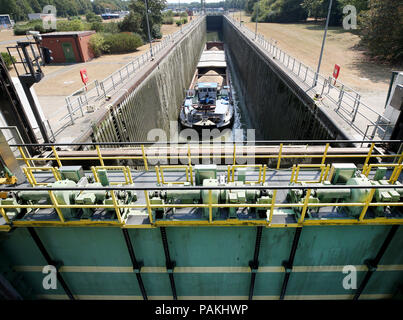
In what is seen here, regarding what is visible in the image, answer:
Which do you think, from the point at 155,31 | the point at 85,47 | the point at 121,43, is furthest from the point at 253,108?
the point at 155,31

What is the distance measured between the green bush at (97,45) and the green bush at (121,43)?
2.64ft

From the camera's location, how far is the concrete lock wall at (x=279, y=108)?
12242mm

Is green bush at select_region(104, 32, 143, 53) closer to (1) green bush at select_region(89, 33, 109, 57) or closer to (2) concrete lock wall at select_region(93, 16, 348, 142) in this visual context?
(1) green bush at select_region(89, 33, 109, 57)

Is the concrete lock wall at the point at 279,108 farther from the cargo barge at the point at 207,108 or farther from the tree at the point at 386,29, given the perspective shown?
the tree at the point at 386,29

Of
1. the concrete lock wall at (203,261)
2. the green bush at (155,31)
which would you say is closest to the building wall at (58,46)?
the green bush at (155,31)

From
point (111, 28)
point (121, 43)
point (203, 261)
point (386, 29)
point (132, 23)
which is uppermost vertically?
point (132, 23)

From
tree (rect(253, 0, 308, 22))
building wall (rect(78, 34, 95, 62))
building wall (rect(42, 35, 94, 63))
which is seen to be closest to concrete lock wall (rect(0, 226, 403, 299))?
building wall (rect(42, 35, 94, 63))

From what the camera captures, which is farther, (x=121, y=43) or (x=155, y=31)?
(x=155, y=31)

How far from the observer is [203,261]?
5977 millimetres

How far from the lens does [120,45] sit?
37344 mm

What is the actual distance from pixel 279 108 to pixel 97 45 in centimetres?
2844

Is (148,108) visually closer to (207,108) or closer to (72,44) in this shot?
(207,108)

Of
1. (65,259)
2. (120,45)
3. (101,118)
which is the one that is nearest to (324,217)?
(65,259)
